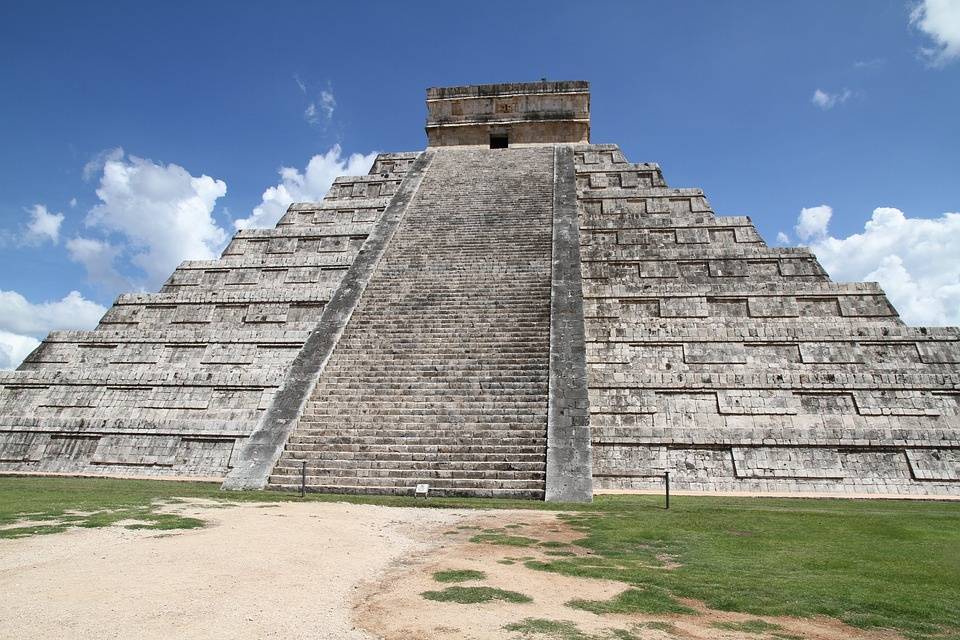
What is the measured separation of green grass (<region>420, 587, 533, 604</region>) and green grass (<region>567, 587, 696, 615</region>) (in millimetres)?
361

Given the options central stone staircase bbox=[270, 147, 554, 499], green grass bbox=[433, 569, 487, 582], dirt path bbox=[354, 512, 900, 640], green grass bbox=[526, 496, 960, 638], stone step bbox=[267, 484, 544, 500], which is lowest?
dirt path bbox=[354, 512, 900, 640]

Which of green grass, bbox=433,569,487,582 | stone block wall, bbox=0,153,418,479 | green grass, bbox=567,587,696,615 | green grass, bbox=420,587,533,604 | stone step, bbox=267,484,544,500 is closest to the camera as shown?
green grass, bbox=567,587,696,615

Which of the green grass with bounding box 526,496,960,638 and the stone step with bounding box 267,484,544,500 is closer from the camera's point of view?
the green grass with bounding box 526,496,960,638

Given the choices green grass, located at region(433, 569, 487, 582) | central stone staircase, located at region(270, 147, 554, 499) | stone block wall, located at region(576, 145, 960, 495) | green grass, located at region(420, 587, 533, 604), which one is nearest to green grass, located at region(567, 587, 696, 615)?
green grass, located at region(420, 587, 533, 604)

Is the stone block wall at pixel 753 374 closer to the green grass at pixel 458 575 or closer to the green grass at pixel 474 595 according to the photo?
the green grass at pixel 458 575

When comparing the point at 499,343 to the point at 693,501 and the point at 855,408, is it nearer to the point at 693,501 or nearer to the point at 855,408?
the point at 693,501

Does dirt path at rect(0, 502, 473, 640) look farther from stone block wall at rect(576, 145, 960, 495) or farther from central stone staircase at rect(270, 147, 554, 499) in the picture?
stone block wall at rect(576, 145, 960, 495)

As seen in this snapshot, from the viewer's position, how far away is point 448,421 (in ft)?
32.4

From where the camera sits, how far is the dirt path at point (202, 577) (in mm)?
3180

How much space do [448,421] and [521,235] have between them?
261 inches

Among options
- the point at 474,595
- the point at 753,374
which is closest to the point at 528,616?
the point at 474,595

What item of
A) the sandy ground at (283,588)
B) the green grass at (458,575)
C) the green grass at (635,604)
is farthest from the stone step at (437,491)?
the green grass at (635,604)

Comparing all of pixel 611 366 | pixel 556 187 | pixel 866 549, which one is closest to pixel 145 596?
pixel 866 549

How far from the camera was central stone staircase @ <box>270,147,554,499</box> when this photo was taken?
9.09m
